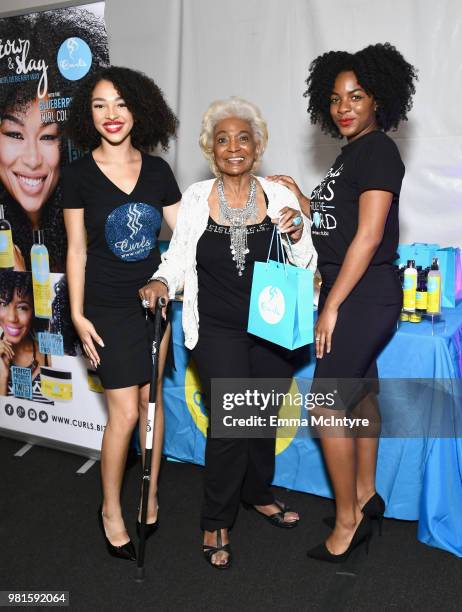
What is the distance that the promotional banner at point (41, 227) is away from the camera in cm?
270

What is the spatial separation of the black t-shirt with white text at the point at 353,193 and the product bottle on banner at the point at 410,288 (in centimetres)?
40

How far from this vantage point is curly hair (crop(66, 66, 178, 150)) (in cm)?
205

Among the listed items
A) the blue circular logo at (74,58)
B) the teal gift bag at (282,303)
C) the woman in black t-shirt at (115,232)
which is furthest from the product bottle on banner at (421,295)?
the blue circular logo at (74,58)

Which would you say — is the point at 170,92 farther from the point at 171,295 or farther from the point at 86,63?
the point at 171,295

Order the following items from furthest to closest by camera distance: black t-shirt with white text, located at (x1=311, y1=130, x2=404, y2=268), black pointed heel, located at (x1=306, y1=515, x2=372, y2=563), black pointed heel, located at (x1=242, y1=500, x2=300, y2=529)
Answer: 1. black pointed heel, located at (x1=242, y1=500, x2=300, y2=529)
2. black pointed heel, located at (x1=306, y1=515, x2=372, y2=563)
3. black t-shirt with white text, located at (x1=311, y1=130, x2=404, y2=268)

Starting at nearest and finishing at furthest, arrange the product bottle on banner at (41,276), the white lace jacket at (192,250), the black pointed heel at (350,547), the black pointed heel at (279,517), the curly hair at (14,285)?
the white lace jacket at (192,250)
the black pointed heel at (350,547)
the black pointed heel at (279,517)
the product bottle on banner at (41,276)
the curly hair at (14,285)

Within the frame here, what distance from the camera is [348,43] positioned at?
2.77 metres

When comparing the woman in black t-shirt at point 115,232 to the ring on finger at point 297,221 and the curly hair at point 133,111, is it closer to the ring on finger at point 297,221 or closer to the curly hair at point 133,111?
the curly hair at point 133,111

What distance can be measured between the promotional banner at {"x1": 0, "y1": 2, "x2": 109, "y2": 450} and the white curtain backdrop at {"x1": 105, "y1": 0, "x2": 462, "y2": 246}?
0.69 meters

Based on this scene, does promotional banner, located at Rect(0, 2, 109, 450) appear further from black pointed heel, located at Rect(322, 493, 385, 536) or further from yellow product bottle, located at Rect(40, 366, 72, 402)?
black pointed heel, located at Rect(322, 493, 385, 536)

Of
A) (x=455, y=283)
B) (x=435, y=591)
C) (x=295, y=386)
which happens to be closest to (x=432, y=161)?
(x=455, y=283)

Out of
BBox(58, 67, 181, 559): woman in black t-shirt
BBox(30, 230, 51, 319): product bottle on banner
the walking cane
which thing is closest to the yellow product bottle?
BBox(30, 230, 51, 319): product bottle on banner

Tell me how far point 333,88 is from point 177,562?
6.10 ft

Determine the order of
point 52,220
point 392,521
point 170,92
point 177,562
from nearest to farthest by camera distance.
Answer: point 177,562
point 392,521
point 52,220
point 170,92
